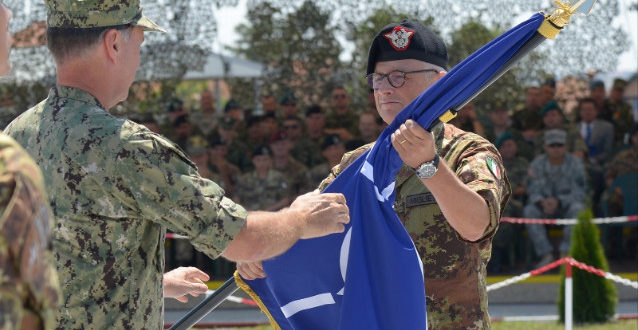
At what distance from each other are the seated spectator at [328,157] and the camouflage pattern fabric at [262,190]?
0.32 m

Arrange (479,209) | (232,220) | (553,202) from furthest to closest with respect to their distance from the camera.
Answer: (553,202) → (479,209) → (232,220)

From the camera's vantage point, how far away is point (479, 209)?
3.26 meters

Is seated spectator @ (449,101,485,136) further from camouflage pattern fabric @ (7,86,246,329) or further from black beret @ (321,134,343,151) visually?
camouflage pattern fabric @ (7,86,246,329)

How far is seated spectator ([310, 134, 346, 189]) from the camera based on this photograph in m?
10.9

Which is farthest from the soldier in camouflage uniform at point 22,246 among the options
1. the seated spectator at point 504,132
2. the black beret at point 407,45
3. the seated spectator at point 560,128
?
the seated spectator at point 560,128

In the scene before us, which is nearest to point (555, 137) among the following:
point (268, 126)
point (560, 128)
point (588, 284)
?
point (560, 128)

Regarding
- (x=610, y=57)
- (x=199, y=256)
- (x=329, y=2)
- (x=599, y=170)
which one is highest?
(x=329, y=2)

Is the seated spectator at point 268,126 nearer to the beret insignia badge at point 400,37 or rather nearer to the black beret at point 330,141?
the black beret at point 330,141

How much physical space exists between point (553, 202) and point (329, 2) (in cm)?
346

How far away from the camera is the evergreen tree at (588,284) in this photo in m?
9.55

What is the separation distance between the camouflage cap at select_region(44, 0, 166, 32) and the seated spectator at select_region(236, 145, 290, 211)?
8036 millimetres

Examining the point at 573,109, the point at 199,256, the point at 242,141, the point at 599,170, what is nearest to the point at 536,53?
the point at 573,109

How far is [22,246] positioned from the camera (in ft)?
5.34

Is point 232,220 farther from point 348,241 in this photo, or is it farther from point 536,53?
point 536,53
